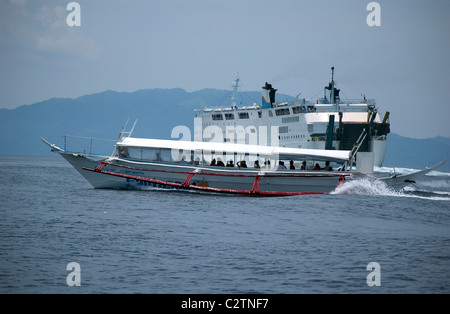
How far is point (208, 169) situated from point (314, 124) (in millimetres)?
47750

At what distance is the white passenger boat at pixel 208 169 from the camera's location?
1479 inches

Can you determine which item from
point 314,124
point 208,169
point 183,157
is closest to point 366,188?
point 208,169

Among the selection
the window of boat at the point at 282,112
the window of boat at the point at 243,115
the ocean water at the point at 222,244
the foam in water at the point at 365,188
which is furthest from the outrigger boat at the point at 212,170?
the window of boat at the point at 243,115

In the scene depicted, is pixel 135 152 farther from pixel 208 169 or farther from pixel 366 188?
pixel 366 188

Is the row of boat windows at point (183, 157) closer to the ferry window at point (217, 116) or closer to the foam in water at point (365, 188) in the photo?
the foam in water at point (365, 188)

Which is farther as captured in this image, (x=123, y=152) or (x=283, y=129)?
(x=283, y=129)

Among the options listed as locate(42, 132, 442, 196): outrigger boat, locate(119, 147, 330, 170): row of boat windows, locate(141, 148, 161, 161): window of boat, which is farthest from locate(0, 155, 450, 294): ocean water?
locate(141, 148, 161, 161): window of boat

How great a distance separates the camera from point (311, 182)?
3759 cm

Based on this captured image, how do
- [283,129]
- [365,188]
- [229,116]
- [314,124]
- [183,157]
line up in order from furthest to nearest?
[229,116], [283,129], [314,124], [365,188], [183,157]

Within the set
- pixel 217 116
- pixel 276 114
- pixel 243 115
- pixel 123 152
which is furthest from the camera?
pixel 217 116

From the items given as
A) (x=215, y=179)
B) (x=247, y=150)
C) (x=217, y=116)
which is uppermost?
(x=217, y=116)

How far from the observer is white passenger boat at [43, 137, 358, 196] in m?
37.6

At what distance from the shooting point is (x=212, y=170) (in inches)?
1502

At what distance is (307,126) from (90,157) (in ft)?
156
